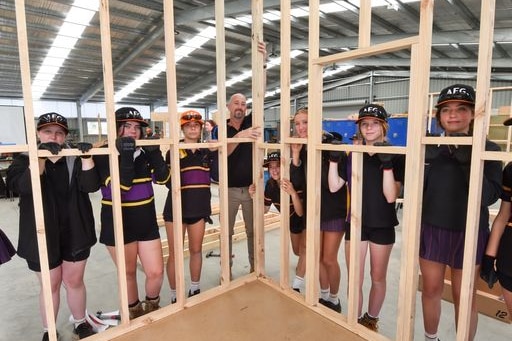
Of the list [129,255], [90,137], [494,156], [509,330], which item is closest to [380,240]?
[494,156]

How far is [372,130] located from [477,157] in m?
0.71

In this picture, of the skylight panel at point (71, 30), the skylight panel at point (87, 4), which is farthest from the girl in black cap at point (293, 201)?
the skylight panel at point (71, 30)

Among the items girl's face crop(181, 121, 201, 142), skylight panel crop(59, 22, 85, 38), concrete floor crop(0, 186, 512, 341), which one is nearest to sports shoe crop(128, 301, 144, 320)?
concrete floor crop(0, 186, 512, 341)

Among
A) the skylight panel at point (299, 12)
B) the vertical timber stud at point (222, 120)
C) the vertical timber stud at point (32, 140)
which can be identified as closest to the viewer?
the vertical timber stud at point (32, 140)

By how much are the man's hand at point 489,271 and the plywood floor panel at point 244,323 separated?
845mm

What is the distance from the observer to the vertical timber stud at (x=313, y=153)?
2.14 meters

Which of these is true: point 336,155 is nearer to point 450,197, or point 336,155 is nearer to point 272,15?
point 450,197

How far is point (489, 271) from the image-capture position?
1.68m

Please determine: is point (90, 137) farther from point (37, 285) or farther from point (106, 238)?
point (106, 238)

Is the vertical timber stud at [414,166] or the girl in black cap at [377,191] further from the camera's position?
the girl in black cap at [377,191]

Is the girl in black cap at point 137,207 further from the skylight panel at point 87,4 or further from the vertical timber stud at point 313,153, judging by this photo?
the skylight panel at point 87,4

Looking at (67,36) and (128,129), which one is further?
(67,36)

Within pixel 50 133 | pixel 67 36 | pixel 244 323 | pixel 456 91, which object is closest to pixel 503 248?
pixel 456 91

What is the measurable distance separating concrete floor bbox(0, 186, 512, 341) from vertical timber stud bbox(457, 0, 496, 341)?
3.83 feet
